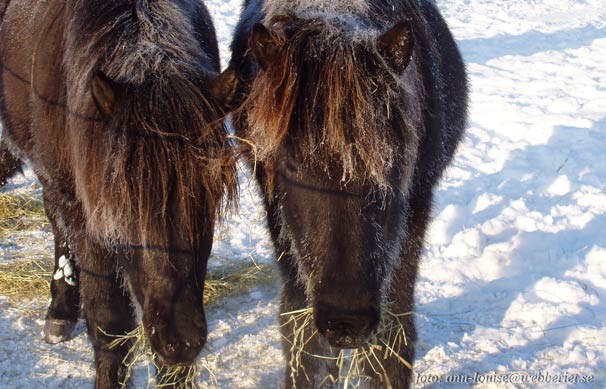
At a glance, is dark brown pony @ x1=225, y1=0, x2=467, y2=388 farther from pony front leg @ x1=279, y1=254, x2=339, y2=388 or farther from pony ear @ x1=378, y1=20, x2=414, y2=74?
pony front leg @ x1=279, y1=254, x2=339, y2=388

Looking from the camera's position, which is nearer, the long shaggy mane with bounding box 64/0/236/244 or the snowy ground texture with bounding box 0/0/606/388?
the long shaggy mane with bounding box 64/0/236/244

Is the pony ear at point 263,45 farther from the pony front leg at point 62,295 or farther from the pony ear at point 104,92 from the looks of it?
the pony front leg at point 62,295

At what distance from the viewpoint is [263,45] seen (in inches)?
105

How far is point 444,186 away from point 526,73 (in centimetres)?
484

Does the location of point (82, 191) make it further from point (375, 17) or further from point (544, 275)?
point (544, 275)

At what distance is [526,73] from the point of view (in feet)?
34.3

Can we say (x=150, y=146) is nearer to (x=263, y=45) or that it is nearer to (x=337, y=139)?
(x=263, y=45)

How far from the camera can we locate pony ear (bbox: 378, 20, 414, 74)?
102 inches

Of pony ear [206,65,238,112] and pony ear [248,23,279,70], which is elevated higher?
pony ear [248,23,279,70]

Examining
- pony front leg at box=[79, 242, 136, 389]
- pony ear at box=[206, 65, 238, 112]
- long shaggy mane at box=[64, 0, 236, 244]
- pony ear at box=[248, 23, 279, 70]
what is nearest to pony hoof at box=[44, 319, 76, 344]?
pony front leg at box=[79, 242, 136, 389]

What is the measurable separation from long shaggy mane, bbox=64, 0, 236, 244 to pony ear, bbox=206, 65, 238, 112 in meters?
0.06

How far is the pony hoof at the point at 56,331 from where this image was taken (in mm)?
4465

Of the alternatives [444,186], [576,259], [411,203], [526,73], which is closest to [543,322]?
[576,259]

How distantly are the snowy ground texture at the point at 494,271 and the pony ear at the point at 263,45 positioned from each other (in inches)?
41.5
